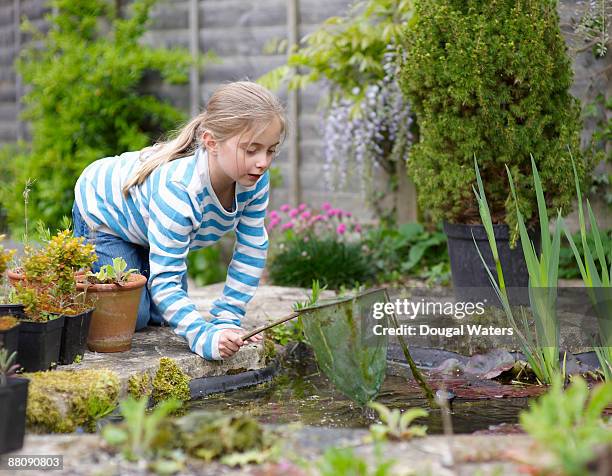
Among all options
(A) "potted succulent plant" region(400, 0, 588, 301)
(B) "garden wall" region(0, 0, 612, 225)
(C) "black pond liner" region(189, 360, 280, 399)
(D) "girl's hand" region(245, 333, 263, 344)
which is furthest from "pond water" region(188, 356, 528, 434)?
(B) "garden wall" region(0, 0, 612, 225)

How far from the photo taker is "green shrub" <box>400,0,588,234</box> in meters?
3.64

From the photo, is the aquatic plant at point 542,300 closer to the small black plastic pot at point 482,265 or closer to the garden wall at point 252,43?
the small black plastic pot at point 482,265

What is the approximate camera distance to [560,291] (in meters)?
4.60

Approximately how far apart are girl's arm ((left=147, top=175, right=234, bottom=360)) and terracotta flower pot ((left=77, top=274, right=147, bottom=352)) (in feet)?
0.28

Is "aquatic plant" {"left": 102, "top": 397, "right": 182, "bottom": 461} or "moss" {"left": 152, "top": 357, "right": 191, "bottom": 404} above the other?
"aquatic plant" {"left": 102, "top": 397, "right": 182, "bottom": 461}

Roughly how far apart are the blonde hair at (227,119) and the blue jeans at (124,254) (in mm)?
253

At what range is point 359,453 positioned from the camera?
1.83 metres

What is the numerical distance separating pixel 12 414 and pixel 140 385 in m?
0.76

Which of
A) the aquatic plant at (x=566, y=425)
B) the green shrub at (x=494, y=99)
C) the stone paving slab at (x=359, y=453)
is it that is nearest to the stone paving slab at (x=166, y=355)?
the stone paving slab at (x=359, y=453)

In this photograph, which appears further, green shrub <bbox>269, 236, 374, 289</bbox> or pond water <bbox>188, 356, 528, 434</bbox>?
green shrub <bbox>269, 236, 374, 289</bbox>

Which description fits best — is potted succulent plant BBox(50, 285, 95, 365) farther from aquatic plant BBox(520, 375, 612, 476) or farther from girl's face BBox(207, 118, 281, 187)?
aquatic plant BBox(520, 375, 612, 476)

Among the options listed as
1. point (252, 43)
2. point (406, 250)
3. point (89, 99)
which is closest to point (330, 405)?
point (406, 250)

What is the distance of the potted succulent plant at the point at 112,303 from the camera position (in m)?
2.89

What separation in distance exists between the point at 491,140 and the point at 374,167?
2.02 m
